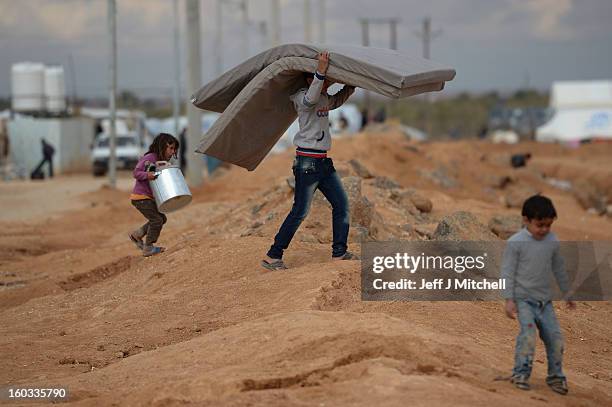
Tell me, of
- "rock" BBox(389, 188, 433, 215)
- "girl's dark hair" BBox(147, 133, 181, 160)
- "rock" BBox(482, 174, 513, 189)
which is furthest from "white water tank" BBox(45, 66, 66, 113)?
"girl's dark hair" BBox(147, 133, 181, 160)

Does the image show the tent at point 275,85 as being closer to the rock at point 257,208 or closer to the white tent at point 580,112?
the rock at point 257,208

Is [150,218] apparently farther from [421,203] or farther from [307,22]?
[307,22]

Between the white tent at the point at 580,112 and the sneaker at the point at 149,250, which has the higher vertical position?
the white tent at the point at 580,112

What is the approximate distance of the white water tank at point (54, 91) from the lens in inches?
1821

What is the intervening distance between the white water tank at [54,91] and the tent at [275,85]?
37390 mm

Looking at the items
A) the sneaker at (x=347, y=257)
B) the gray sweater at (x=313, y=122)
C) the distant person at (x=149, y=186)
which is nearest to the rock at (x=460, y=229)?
the sneaker at (x=347, y=257)

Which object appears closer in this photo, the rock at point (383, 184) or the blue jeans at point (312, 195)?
the blue jeans at point (312, 195)

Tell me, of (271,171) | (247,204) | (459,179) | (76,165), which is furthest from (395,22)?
(247,204)

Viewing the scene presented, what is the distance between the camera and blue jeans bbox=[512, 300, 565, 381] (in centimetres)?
655

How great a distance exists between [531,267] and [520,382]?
27.9 inches

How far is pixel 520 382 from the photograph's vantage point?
21.4 feet

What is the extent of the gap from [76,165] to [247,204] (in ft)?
99.9

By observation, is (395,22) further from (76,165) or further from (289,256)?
(289,256)

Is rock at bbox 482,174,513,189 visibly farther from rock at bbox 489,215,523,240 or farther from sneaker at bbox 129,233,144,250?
sneaker at bbox 129,233,144,250
